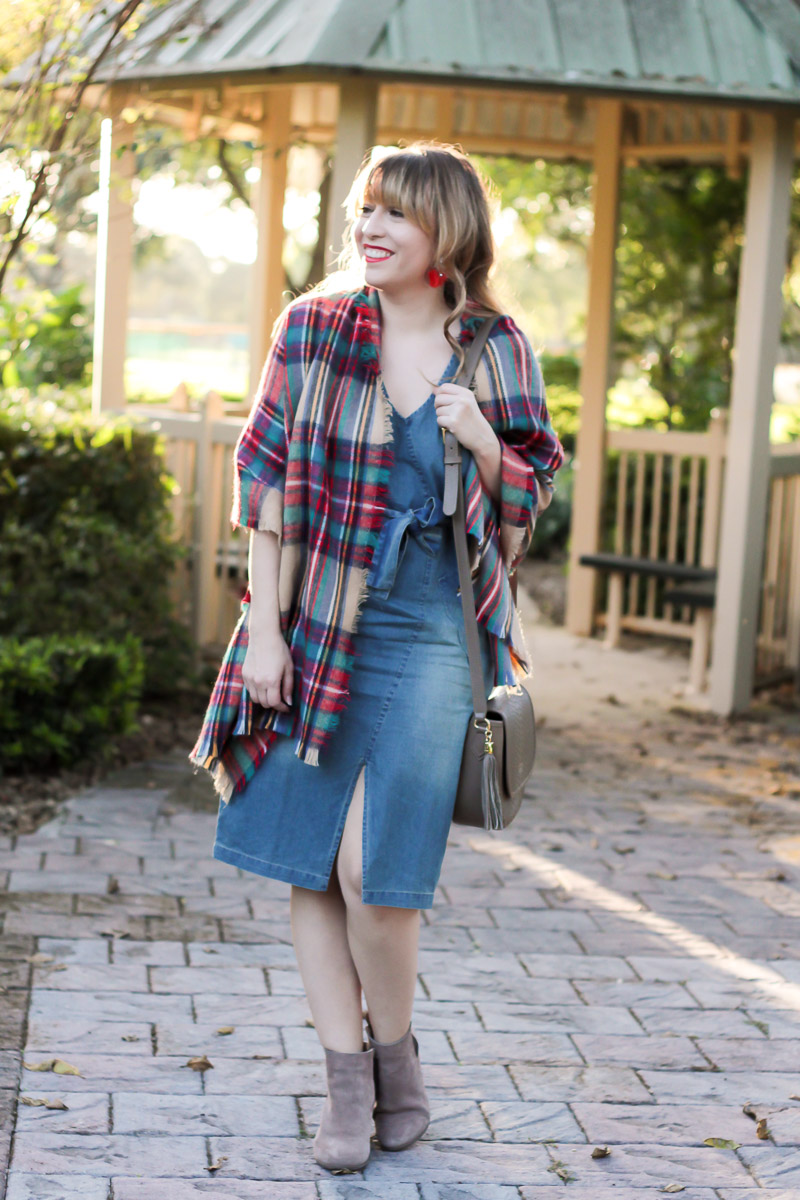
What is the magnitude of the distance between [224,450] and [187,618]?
87cm

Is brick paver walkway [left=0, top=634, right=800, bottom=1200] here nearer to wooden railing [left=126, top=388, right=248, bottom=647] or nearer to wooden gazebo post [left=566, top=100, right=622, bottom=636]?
wooden railing [left=126, top=388, right=248, bottom=647]

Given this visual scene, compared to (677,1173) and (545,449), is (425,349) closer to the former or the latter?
(545,449)

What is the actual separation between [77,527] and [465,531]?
3.48 meters

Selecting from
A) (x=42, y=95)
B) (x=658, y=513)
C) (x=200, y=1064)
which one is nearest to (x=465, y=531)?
(x=200, y=1064)

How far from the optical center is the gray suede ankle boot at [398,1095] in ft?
9.41

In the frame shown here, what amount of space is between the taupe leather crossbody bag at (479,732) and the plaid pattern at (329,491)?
0.13 feet

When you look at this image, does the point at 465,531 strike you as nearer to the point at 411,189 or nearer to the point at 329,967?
the point at 411,189

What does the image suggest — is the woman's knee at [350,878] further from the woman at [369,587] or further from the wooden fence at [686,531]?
the wooden fence at [686,531]

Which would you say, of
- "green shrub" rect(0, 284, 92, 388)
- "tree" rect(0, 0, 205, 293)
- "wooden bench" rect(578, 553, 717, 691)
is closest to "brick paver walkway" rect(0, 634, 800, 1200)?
"wooden bench" rect(578, 553, 717, 691)

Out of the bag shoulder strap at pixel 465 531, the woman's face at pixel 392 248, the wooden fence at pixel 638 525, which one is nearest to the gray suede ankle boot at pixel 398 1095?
the bag shoulder strap at pixel 465 531

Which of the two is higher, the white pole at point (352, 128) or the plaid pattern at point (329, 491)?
the white pole at point (352, 128)

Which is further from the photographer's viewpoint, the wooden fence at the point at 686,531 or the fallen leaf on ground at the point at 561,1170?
the wooden fence at the point at 686,531

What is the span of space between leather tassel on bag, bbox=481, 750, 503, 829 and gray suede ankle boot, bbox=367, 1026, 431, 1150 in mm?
541

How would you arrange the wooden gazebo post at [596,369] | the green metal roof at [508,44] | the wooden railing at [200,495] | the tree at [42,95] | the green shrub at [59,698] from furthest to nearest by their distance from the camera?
the wooden gazebo post at [596,369], the wooden railing at [200,495], the green metal roof at [508,44], the green shrub at [59,698], the tree at [42,95]
